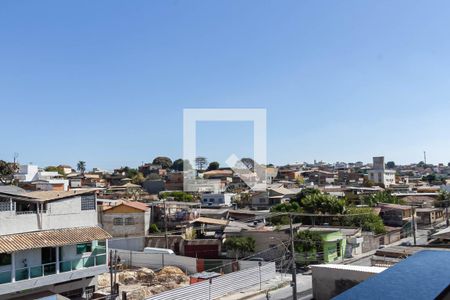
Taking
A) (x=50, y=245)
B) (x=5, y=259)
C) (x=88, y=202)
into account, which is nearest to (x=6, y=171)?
(x=88, y=202)

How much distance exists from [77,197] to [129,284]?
21.9ft

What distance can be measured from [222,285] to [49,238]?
8.92 metres

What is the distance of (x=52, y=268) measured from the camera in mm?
18562

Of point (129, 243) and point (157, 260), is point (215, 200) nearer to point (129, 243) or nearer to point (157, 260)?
point (129, 243)

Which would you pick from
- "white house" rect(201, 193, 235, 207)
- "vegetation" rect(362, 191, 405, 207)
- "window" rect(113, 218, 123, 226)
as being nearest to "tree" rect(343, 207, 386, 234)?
"vegetation" rect(362, 191, 405, 207)

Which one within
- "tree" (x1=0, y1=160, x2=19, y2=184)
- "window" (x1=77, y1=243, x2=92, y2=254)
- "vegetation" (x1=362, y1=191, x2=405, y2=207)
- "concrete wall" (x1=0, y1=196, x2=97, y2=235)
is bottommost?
"vegetation" (x1=362, y1=191, x2=405, y2=207)

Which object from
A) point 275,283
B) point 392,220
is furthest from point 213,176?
point 275,283

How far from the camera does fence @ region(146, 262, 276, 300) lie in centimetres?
1962

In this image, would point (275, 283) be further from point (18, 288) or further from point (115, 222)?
point (115, 222)

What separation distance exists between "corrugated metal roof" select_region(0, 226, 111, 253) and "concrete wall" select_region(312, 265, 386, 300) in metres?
10.0

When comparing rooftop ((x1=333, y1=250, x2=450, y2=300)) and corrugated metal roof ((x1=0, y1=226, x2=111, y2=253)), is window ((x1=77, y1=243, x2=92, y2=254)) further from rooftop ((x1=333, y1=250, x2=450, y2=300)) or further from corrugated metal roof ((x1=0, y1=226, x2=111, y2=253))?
rooftop ((x1=333, y1=250, x2=450, y2=300))

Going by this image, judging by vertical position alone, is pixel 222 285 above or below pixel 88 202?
below

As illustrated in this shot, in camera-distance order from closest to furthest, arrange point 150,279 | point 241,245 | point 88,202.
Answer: point 88,202
point 150,279
point 241,245

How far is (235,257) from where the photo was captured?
31.7 meters
